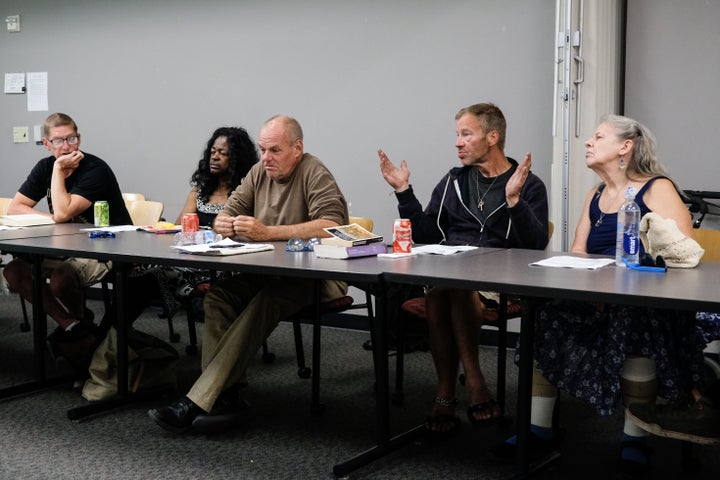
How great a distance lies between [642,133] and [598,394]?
986 mm

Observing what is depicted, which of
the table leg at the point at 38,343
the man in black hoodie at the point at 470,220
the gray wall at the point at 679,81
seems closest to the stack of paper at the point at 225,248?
the man in black hoodie at the point at 470,220

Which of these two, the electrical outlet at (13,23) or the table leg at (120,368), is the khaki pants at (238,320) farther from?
the electrical outlet at (13,23)

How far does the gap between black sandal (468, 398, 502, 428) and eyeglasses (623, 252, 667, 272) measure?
2.34 feet

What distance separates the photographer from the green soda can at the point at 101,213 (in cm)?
377

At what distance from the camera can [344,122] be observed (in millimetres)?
4750

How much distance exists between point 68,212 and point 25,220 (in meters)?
0.20

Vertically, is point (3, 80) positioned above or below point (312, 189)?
above

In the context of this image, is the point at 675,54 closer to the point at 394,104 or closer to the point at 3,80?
the point at 394,104

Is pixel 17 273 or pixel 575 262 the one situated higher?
pixel 575 262

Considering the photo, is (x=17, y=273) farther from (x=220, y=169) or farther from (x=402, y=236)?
(x=402, y=236)

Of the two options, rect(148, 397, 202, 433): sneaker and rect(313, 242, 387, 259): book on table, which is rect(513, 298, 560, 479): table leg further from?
rect(148, 397, 202, 433): sneaker

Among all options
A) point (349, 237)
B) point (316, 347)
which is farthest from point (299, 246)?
point (316, 347)

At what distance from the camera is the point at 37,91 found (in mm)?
5844

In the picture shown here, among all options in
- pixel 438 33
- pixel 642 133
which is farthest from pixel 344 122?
pixel 642 133
